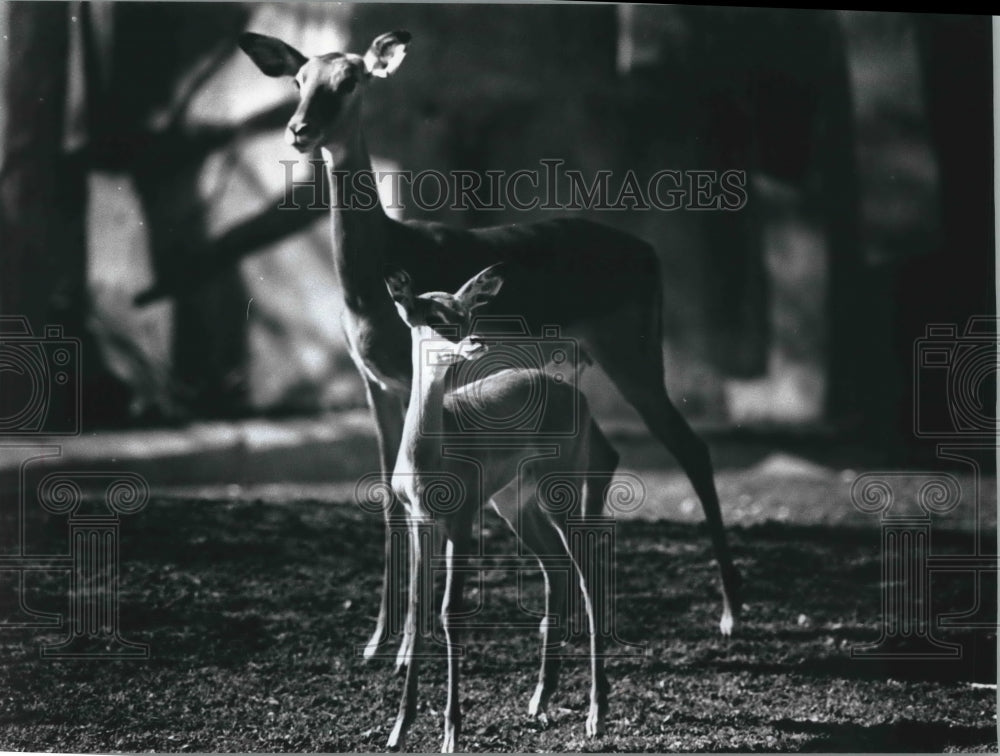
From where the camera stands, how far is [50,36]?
4.37 m

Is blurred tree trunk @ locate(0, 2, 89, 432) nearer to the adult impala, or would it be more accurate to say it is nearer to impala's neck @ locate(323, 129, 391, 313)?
the adult impala

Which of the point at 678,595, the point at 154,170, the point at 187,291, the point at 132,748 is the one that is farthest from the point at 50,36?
the point at 678,595

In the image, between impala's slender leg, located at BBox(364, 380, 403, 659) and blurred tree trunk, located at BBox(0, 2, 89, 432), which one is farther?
blurred tree trunk, located at BBox(0, 2, 89, 432)

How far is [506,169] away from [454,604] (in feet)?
5.28

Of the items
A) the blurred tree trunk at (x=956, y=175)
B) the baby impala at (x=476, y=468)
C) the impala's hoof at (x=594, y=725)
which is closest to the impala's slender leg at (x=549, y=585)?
the baby impala at (x=476, y=468)

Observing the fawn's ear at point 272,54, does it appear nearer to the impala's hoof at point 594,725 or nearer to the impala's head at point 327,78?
the impala's head at point 327,78

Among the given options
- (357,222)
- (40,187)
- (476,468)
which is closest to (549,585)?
(476,468)

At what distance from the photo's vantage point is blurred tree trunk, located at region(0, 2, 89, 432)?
4324 millimetres

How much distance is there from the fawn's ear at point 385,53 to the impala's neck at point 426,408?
3.30ft

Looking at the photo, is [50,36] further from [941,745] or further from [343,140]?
[941,745]

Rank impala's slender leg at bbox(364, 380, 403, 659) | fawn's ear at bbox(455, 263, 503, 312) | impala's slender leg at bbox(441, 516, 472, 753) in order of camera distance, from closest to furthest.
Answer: impala's slender leg at bbox(441, 516, 472, 753) → fawn's ear at bbox(455, 263, 503, 312) → impala's slender leg at bbox(364, 380, 403, 659)

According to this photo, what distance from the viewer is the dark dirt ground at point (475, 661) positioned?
413cm

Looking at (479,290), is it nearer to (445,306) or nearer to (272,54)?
(445,306)

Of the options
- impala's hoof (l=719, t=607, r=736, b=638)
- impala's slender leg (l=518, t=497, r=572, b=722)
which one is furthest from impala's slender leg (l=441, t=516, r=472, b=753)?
impala's hoof (l=719, t=607, r=736, b=638)
